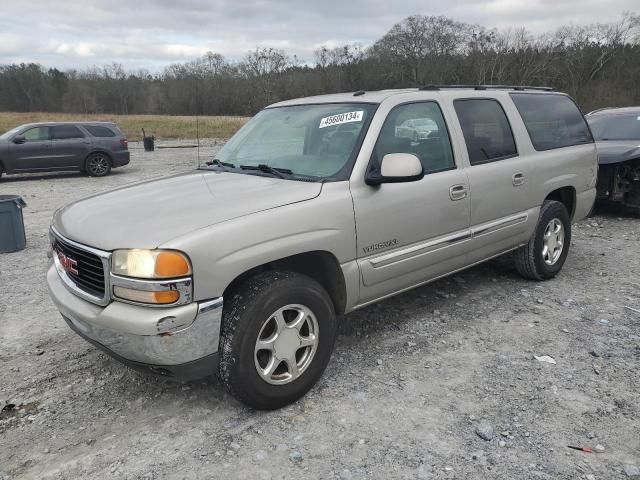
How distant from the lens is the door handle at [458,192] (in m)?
3.88

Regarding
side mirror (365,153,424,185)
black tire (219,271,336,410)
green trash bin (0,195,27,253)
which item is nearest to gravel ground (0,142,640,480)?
black tire (219,271,336,410)

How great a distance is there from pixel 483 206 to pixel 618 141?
5.70 metres

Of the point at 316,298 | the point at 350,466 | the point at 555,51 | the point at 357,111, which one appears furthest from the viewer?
the point at 555,51

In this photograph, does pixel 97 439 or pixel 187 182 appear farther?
pixel 187 182

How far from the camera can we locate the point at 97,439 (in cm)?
282

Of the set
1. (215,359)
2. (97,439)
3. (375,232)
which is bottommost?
(97,439)

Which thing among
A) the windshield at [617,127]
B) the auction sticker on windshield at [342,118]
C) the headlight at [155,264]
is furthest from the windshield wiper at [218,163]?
the windshield at [617,127]

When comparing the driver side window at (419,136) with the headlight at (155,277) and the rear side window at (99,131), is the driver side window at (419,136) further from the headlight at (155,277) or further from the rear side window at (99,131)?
the rear side window at (99,131)

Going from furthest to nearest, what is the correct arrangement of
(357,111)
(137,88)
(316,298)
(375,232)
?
(137,88)
(357,111)
(375,232)
(316,298)

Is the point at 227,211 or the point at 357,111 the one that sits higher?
the point at 357,111

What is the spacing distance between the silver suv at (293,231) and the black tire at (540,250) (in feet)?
0.47

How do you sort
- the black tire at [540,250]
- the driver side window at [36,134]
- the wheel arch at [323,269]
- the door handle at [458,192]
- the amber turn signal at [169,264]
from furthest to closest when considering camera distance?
1. the driver side window at [36,134]
2. the black tire at [540,250]
3. the door handle at [458,192]
4. the wheel arch at [323,269]
5. the amber turn signal at [169,264]

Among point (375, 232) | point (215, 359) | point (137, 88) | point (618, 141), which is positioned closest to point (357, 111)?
point (375, 232)

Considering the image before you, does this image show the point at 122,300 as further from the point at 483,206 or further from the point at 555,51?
the point at 555,51
